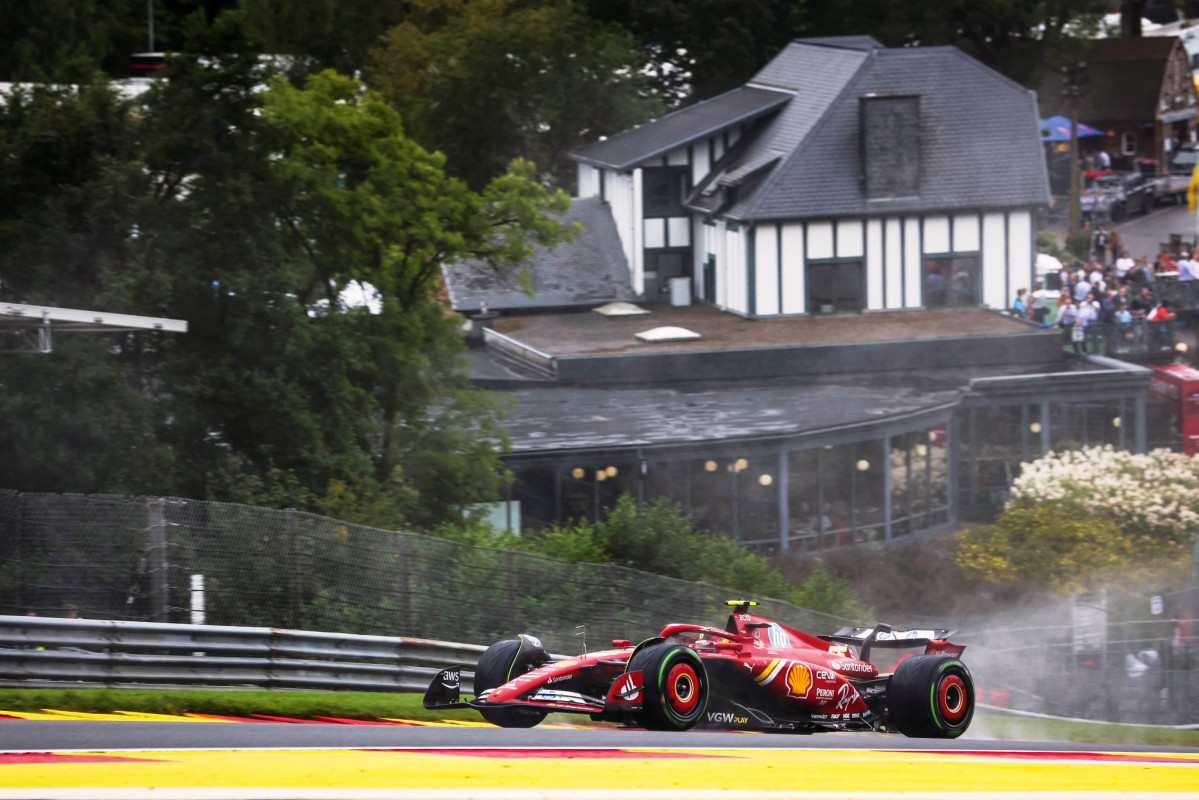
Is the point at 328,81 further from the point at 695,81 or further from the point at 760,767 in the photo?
the point at 695,81

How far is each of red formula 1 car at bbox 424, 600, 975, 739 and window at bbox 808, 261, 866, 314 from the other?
33958mm

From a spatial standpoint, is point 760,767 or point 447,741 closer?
point 760,767

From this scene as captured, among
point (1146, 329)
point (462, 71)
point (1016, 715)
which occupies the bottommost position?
point (1016, 715)

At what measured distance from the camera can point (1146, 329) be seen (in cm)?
4375

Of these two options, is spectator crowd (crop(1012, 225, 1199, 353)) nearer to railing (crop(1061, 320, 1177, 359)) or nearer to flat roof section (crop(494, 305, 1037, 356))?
railing (crop(1061, 320, 1177, 359))

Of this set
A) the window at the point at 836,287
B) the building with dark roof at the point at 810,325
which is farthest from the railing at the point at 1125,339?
the window at the point at 836,287

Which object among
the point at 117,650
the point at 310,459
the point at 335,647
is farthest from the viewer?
the point at 310,459

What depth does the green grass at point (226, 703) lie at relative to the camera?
45.9ft

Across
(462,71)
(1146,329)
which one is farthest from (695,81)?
(1146,329)

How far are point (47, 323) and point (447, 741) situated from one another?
34.9ft

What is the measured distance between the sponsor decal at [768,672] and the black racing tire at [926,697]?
1117mm

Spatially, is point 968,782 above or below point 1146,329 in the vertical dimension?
below

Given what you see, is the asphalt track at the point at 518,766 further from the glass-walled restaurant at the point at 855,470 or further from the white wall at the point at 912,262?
the white wall at the point at 912,262

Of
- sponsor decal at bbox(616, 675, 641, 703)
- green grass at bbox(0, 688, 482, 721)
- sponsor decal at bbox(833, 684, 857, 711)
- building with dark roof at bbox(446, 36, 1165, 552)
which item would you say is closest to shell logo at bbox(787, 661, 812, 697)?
sponsor decal at bbox(833, 684, 857, 711)
